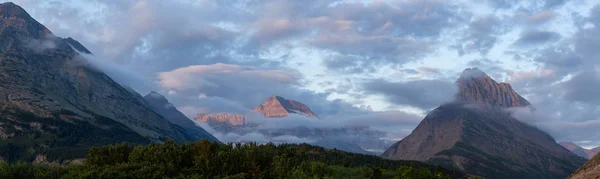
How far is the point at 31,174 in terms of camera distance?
308 ft

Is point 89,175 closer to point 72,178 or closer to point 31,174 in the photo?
point 72,178

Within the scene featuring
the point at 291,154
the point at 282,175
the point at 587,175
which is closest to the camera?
the point at 587,175

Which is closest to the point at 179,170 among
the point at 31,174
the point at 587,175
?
the point at 31,174

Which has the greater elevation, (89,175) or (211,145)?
(211,145)

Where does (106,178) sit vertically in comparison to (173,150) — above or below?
below

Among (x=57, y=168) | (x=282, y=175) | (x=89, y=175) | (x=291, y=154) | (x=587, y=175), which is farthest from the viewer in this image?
(x=291, y=154)

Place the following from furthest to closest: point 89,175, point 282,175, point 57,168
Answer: point 57,168 < point 282,175 < point 89,175

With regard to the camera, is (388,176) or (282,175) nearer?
(282,175)

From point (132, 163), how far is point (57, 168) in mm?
17713

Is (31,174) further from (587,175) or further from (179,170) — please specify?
(587,175)

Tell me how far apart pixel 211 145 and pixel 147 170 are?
58.4 ft

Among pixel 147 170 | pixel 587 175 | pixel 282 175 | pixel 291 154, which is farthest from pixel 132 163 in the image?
pixel 587 175

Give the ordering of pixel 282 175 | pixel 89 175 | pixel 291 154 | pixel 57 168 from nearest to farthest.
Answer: pixel 89 175 < pixel 282 175 < pixel 57 168 < pixel 291 154

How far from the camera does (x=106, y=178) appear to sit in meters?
83.6
